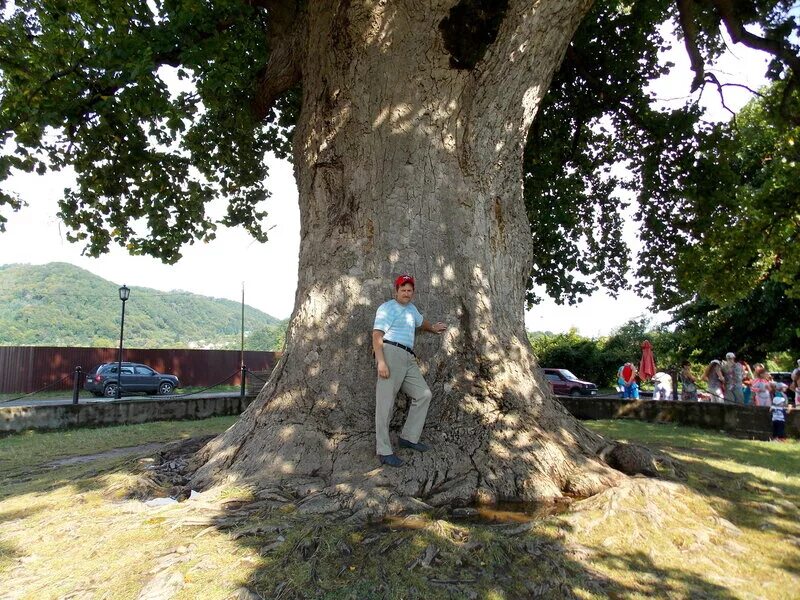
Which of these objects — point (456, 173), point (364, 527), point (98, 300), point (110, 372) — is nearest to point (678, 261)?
point (456, 173)

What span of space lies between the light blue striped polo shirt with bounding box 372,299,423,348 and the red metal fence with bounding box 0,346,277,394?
17375mm

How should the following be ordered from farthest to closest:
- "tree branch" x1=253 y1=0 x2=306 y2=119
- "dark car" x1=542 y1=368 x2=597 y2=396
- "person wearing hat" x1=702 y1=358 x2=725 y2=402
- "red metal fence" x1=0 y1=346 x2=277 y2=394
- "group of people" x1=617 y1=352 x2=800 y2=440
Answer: "red metal fence" x1=0 y1=346 x2=277 y2=394, "dark car" x1=542 y1=368 x2=597 y2=396, "person wearing hat" x1=702 y1=358 x2=725 y2=402, "group of people" x1=617 y1=352 x2=800 y2=440, "tree branch" x1=253 y1=0 x2=306 y2=119

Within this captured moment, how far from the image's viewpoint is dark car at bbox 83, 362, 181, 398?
23.6m

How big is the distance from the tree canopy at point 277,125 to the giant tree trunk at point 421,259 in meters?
0.64

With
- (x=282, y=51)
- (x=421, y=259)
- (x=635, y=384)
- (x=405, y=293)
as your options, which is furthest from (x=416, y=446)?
(x=635, y=384)

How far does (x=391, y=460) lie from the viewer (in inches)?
178

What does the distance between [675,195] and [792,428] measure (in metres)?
4.86

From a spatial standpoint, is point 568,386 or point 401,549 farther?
point 568,386

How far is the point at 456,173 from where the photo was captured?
18.4 ft

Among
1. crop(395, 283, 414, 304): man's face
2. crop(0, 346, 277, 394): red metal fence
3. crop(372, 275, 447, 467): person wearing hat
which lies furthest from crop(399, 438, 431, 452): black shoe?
crop(0, 346, 277, 394): red metal fence

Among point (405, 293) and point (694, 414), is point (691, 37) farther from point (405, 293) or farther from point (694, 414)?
point (694, 414)

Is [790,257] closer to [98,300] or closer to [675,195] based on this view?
[675,195]

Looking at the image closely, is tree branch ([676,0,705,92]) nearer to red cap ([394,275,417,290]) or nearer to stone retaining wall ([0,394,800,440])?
stone retaining wall ([0,394,800,440])

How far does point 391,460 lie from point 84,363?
27872 mm
